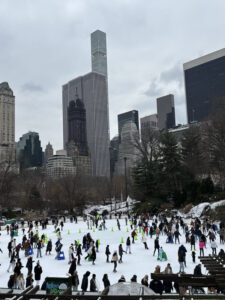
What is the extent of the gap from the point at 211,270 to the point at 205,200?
3408 cm

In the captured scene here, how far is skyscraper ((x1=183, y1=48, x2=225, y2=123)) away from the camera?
175m

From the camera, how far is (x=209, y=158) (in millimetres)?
49781

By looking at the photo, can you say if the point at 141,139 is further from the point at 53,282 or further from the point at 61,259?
the point at 53,282

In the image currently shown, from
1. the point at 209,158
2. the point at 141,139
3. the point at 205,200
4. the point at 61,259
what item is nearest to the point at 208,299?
the point at 61,259

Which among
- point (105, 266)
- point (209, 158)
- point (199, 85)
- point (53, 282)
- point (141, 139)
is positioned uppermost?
point (199, 85)

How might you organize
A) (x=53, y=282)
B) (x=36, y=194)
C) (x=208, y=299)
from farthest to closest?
(x=36, y=194) → (x=53, y=282) → (x=208, y=299)

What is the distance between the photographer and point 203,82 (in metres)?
184

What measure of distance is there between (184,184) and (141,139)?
1136 centimetres

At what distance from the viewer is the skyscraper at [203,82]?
174875 mm

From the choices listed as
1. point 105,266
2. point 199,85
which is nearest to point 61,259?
point 105,266

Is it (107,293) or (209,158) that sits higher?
(209,158)

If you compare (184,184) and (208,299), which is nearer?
(208,299)

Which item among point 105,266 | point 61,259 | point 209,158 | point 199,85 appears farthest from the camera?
point 199,85

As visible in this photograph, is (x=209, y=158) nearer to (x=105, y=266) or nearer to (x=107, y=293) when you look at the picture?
(x=105, y=266)
